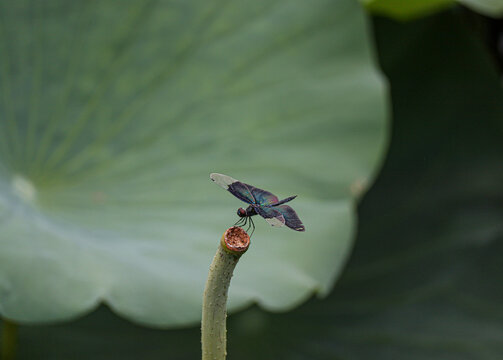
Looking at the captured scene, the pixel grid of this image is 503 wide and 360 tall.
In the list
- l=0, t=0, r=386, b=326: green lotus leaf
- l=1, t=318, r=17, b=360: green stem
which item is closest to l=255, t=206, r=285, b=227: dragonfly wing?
l=0, t=0, r=386, b=326: green lotus leaf

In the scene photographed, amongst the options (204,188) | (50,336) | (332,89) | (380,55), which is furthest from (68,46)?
(380,55)

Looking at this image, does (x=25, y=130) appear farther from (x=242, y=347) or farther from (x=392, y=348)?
(x=392, y=348)

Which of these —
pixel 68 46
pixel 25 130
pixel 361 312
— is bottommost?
pixel 361 312

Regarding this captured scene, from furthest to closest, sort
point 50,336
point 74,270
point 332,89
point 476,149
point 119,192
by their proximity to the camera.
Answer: point 476,149 < point 50,336 < point 332,89 < point 119,192 < point 74,270

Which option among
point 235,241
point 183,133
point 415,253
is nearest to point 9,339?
point 183,133

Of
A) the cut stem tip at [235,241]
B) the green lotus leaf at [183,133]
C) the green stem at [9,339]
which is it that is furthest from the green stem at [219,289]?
the green stem at [9,339]

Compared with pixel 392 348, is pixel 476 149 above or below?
above

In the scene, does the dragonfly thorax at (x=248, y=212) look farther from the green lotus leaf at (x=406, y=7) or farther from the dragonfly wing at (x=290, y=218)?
the green lotus leaf at (x=406, y=7)

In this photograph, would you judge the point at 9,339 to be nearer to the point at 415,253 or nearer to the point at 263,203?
the point at 415,253

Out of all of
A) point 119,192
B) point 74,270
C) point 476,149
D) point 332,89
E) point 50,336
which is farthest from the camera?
point 476,149
